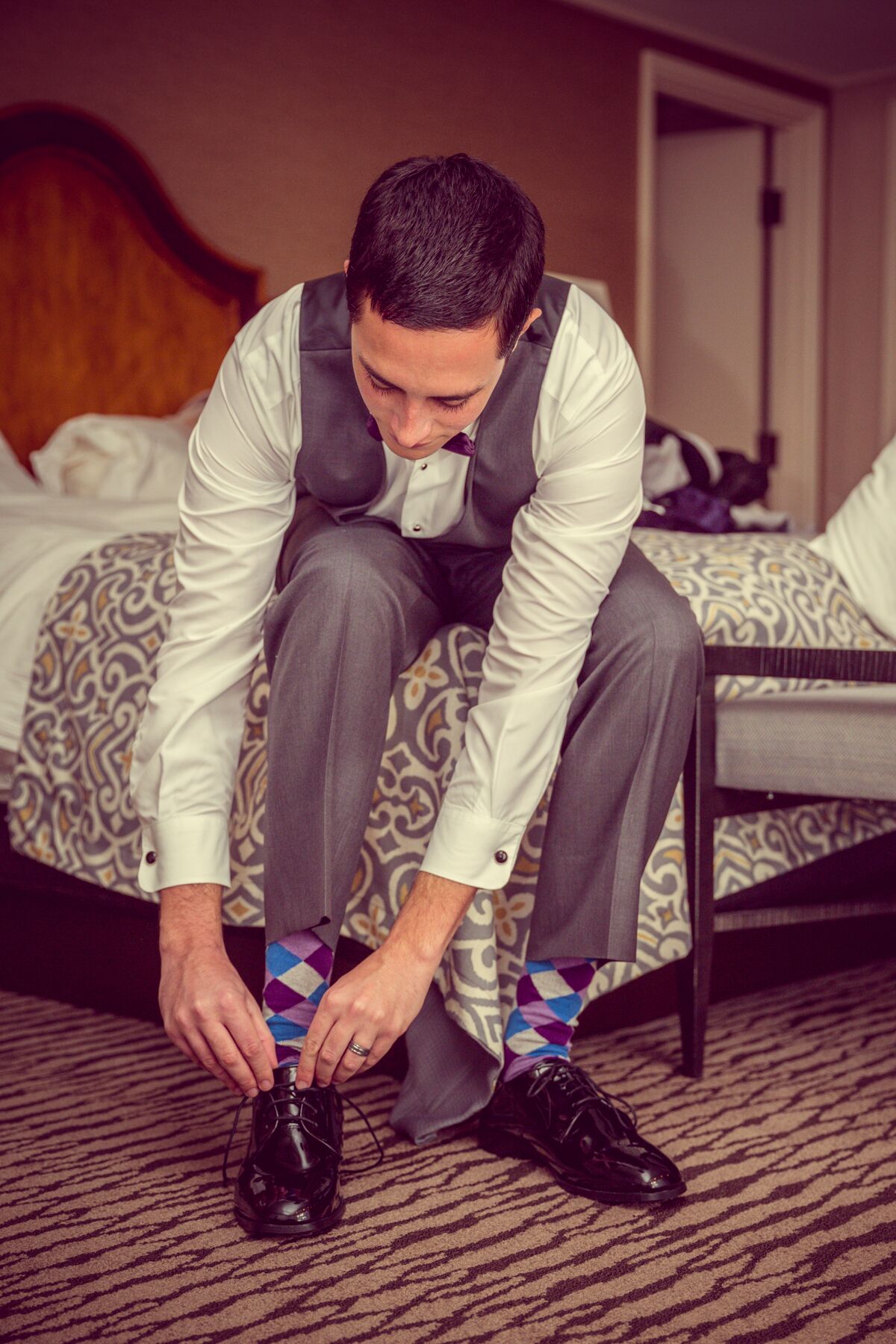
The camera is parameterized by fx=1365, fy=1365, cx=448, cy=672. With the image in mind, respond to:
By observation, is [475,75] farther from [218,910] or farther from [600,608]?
[218,910]

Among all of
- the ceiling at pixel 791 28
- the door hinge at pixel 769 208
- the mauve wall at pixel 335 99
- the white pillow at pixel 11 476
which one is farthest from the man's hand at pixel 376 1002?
the door hinge at pixel 769 208

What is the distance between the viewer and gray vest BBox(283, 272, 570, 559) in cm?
139

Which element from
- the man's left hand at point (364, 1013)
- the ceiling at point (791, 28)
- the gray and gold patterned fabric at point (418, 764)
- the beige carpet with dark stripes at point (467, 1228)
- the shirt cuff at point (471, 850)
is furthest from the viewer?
the ceiling at point (791, 28)

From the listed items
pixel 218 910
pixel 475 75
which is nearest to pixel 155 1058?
pixel 218 910

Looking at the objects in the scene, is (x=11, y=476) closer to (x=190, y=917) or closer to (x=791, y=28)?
(x=190, y=917)

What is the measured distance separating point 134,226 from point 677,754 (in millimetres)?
2866

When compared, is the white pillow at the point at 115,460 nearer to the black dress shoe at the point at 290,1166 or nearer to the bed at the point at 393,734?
the bed at the point at 393,734

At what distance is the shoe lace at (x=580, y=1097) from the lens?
1346 millimetres

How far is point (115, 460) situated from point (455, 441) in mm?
1904

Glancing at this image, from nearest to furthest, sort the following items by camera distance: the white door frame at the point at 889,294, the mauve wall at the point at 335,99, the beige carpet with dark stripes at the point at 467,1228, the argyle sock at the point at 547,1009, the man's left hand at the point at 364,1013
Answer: the beige carpet with dark stripes at the point at 467,1228, the man's left hand at the point at 364,1013, the argyle sock at the point at 547,1009, the mauve wall at the point at 335,99, the white door frame at the point at 889,294

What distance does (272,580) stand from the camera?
142 centimetres

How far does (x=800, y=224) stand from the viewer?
583cm

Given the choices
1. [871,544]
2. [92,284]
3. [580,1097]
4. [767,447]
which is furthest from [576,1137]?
[767,447]

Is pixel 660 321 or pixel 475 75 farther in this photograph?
pixel 660 321
